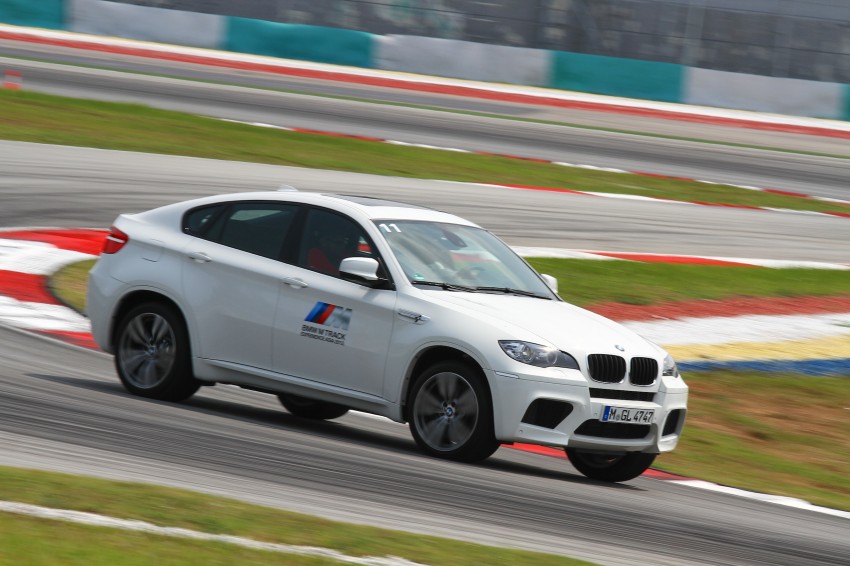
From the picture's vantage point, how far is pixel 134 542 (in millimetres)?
5129

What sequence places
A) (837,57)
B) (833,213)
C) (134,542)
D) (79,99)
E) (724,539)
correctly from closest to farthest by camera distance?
(134,542) → (724,539) → (833,213) → (79,99) → (837,57)

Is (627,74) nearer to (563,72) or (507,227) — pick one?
(563,72)

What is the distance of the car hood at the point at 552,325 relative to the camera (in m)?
7.88

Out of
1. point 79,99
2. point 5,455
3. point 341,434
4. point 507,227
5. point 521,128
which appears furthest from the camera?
point 521,128

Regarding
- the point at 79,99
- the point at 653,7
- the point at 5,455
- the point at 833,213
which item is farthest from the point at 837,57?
the point at 5,455

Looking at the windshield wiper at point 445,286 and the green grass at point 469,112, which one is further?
the green grass at point 469,112

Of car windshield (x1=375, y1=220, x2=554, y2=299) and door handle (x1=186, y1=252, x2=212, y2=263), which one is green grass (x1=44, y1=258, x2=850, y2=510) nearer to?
car windshield (x1=375, y1=220, x2=554, y2=299)

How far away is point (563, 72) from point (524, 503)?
117 feet

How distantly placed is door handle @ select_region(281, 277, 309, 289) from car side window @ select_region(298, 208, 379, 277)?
0.12m

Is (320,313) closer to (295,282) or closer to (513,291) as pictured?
(295,282)

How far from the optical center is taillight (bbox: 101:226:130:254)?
9.34m

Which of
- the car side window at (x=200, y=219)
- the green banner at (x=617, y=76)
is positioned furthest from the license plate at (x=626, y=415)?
the green banner at (x=617, y=76)

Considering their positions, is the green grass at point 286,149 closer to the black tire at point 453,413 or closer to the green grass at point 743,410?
the green grass at point 743,410

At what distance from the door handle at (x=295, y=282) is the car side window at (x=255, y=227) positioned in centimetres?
24
